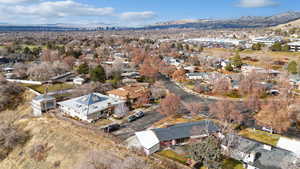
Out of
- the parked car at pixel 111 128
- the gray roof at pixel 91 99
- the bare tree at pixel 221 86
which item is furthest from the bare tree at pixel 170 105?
the bare tree at pixel 221 86

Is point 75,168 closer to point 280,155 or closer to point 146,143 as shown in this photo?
point 146,143

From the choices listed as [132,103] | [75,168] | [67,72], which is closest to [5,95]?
[67,72]

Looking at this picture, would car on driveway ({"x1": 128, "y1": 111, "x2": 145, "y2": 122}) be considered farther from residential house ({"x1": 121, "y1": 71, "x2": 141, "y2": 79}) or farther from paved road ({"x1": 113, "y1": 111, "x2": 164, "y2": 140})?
residential house ({"x1": 121, "y1": 71, "x2": 141, "y2": 79})

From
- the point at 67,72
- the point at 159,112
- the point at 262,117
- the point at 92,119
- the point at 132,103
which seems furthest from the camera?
the point at 67,72

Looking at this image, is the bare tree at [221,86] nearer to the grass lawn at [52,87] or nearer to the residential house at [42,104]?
the residential house at [42,104]

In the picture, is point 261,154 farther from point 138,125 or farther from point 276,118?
point 138,125

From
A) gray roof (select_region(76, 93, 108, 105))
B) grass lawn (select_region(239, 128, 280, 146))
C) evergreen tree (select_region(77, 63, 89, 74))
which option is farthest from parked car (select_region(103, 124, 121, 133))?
evergreen tree (select_region(77, 63, 89, 74))

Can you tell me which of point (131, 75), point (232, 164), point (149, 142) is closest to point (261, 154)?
point (232, 164)
